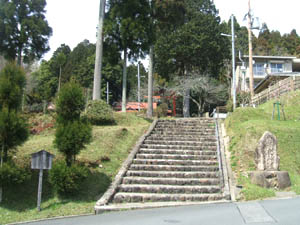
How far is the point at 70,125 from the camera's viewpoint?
927 cm

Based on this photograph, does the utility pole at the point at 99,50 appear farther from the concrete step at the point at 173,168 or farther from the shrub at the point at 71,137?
the shrub at the point at 71,137

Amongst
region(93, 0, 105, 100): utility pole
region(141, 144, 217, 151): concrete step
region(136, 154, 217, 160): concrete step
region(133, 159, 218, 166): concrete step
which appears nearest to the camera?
region(133, 159, 218, 166): concrete step

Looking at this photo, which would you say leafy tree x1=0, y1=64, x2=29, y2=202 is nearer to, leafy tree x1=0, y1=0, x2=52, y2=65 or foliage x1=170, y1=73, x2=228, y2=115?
leafy tree x1=0, y1=0, x2=52, y2=65

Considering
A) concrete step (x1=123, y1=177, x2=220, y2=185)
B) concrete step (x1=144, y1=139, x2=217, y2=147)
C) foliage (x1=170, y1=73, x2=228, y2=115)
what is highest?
foliage (x1=170, y1=73, x2=228, y2=115)

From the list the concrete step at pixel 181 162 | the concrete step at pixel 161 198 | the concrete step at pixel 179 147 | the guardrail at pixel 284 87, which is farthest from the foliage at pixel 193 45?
the concrete step at pixel 161 198

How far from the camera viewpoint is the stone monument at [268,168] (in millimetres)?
9953

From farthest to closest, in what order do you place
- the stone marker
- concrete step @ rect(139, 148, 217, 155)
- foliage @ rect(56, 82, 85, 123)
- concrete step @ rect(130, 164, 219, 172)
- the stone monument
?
1. concrete step @ rect(139, 148, 217, 155)
2. concrete step @ rect(130, 164, 219, 172)
3. the stone marker
4. the stone monument
5. foliage @ rect(56, 82, 85, 123)

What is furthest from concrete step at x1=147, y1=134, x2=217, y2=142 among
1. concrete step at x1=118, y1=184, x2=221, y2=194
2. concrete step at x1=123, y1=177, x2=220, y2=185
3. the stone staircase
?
concrete step at x1=118, y1=184, x2=221, y2=194

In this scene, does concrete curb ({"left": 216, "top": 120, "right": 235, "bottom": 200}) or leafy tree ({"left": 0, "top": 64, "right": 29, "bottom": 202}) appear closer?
leafy tree ({"left": 0, "top": 64, "right": 29, "bottom": 202})

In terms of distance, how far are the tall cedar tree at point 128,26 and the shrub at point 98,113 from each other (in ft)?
10.8

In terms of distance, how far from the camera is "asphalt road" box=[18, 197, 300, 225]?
22.6 feet

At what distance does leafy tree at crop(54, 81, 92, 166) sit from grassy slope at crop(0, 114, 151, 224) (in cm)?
116

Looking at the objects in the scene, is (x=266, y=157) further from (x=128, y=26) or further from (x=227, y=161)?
(x=128, y=26)

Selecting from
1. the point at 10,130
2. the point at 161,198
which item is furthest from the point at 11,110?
the point at 161,198
